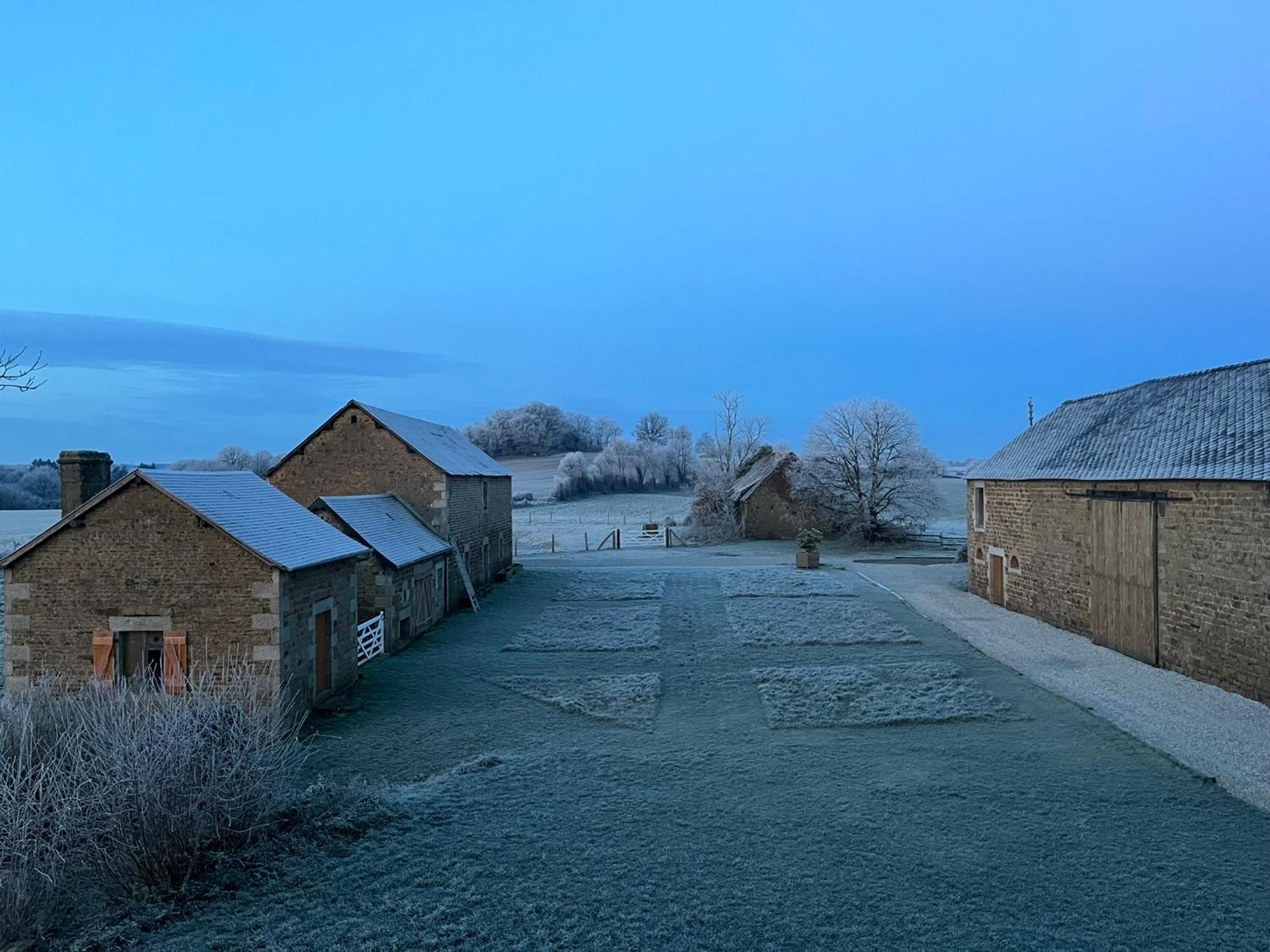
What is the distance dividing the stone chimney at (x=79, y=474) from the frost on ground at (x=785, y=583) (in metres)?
17.4

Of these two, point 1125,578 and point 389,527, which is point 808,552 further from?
point 389,527

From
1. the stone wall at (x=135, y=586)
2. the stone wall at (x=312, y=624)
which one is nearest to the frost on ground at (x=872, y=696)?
the stone wall at (x=312, y=624)

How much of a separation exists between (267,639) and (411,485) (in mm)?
11831

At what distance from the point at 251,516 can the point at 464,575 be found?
1088 centimetres

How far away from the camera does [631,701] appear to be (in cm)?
1388

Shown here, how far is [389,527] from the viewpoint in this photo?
2098 centimetres

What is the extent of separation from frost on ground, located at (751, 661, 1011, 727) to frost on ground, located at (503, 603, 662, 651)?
13.8 feet

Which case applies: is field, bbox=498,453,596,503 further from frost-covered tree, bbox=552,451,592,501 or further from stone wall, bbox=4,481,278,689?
stone wall, bbox=4,481,278,689

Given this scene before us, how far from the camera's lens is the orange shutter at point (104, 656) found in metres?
12.8

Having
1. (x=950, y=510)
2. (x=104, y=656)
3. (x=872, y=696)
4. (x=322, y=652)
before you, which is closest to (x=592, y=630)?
(x=322, y=652)

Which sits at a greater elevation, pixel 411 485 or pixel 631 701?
pixel 411 485

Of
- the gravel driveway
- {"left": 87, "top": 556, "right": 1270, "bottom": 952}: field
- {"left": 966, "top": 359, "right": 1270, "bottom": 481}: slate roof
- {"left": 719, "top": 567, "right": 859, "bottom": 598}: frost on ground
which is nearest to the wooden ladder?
{"left": 87, "top": 556, "right": 1270, "bottom": 952}: field

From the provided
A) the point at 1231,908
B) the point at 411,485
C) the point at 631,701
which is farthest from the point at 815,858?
the point at 411,485

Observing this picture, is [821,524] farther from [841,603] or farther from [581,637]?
[581,637]
